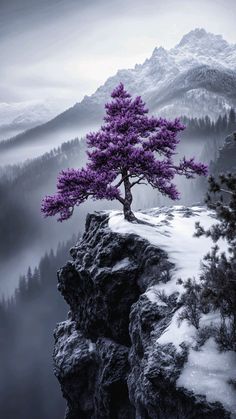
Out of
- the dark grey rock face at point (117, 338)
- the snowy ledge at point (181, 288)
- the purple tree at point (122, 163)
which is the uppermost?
the purple tree at point (122, 163)

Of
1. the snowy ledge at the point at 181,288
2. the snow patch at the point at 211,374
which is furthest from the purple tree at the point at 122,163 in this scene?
the snow patch at the point at 211,374

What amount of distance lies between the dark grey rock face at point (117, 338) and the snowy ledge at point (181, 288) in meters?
0.28

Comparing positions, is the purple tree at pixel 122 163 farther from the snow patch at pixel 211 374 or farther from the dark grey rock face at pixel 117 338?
the snow patch at pixel 211 374

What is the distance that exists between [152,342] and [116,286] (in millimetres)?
5002

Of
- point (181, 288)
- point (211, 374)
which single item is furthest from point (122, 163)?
point (211, 374)

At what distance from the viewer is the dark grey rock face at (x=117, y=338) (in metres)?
10.8

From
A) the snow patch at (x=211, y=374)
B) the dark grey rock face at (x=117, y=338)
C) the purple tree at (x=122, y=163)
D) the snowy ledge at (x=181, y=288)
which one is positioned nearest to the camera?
the snow patch at (x=211, y=374)

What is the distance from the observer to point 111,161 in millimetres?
19156

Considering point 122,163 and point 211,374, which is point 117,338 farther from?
point 122,163

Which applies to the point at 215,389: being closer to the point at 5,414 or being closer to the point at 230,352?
the point at 230,352

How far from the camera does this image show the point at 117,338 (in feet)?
57.4

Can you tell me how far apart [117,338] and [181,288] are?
5886mm

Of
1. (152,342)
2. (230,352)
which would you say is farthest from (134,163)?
(230,352)

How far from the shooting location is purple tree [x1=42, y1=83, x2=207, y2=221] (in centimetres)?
1898
